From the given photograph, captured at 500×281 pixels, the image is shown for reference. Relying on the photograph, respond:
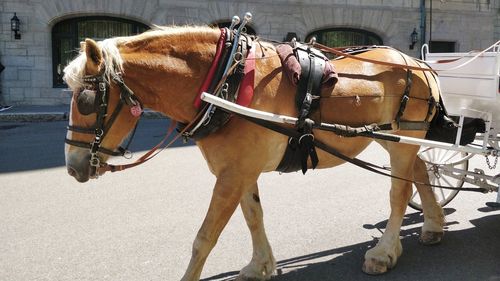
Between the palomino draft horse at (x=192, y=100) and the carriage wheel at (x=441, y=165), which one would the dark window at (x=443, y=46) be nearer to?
the carriage wheel at (x=441, y=165)

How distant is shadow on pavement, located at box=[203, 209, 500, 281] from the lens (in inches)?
156

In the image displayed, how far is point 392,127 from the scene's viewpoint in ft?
12.8

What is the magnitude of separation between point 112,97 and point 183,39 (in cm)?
59

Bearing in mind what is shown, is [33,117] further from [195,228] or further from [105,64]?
[105,64]

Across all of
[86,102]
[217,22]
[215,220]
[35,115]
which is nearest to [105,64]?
[86,102]

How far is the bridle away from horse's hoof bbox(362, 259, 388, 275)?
2.20 meters

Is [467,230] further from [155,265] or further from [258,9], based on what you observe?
[258,9]

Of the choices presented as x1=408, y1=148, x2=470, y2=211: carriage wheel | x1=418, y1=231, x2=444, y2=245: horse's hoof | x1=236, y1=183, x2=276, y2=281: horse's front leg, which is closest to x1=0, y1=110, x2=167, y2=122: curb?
x1=408, y1=148, x2=470, y2=211: carriage wheel

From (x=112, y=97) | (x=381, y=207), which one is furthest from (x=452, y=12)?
(x=112, y=97)

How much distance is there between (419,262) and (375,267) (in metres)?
0.51

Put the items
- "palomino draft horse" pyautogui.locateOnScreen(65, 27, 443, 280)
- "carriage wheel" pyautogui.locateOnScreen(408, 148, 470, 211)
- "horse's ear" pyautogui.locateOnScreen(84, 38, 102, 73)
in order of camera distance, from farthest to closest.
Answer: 1. "carriage wheel" pyautogui.locateOnScreen(408, 148, 470, 211)
2. "palomino draft horse" pyautogui.locateOnScreen(65, 27, 443, 280)
3. "horse's ear" pyautogui.locateOnScreen(84, 38, 102, 73)

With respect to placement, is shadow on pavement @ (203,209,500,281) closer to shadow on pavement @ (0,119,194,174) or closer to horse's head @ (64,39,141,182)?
horse's head @ (64,39,141,182)

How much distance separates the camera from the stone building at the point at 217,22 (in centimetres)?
1798

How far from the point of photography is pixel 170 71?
10.2 ft
